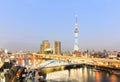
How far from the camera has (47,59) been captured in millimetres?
132125

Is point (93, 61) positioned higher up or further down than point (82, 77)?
higher up

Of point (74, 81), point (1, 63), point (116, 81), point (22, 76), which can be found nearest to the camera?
point (22, 76)

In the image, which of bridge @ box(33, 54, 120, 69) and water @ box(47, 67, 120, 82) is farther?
bridge @ box(33, 54, 120, 69)

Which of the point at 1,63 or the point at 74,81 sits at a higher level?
the point at 1,63

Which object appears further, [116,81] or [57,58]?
[57,58]

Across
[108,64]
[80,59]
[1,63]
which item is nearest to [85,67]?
[80,59]

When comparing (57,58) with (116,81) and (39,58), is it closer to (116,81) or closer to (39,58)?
(39,58)

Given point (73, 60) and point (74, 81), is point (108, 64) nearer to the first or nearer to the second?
point (73, 60)

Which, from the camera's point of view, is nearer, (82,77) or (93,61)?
(82,77)

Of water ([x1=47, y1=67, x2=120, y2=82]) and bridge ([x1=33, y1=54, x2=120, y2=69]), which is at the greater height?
bridge ([x1=33, y1=54, x2=120, y2=69])

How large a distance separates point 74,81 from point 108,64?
55.8m

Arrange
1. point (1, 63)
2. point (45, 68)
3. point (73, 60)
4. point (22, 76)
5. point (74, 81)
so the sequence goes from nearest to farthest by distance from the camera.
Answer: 1. point (22, 76)
2. point (1, 63)
3. point (74, 81)
4. point (45, 68)
5. point (73, 60)

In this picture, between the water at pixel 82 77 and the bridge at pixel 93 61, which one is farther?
the bridge at pixel 93 61

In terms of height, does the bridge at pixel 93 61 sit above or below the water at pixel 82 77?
above
